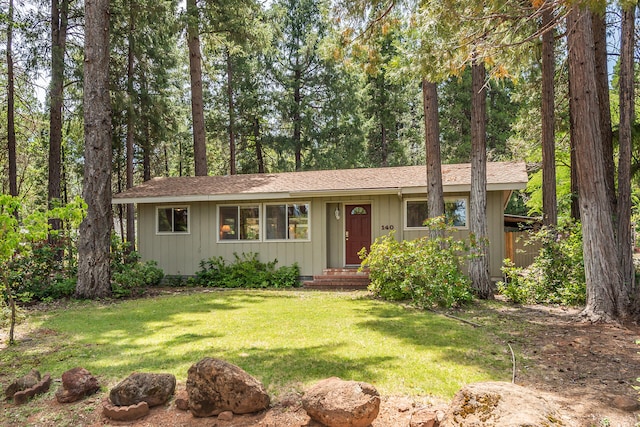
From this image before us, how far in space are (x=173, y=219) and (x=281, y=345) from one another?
892 cm

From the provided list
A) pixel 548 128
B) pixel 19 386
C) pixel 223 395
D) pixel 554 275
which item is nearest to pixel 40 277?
pixel 19 386

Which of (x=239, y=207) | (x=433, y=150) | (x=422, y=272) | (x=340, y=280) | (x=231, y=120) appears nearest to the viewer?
(x=422, y=272)

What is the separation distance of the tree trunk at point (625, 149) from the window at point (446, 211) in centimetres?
390

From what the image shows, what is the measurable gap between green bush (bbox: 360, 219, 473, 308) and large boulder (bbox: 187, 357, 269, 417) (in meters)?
4.89

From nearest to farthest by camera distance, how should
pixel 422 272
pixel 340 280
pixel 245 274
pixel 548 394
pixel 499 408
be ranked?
1. pixel 499 408
2. pixel 548 394
3. pixel 422 272
4. pixel 340 280
5. pixel 245 274

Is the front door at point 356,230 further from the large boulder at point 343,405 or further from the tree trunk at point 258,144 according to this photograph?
the tree trunk at point 258,144

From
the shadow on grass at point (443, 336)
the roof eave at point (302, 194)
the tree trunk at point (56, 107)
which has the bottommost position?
the shadow on grass at point (443, 336)

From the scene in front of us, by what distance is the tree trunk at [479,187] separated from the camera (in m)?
8.44

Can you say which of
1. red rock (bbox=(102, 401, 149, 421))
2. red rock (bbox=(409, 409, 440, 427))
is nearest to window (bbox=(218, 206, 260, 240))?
red rock (bbox=(102, 401, 149, 421))

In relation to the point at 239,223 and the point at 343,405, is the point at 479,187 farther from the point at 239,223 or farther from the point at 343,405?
the point at 239,223

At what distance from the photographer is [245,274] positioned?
11805mm

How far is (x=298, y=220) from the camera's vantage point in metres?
12.1

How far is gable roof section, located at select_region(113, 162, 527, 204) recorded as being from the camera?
10.7m

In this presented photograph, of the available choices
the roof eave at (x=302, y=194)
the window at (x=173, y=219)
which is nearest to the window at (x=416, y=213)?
the roof eave at (x=302, y=194)
